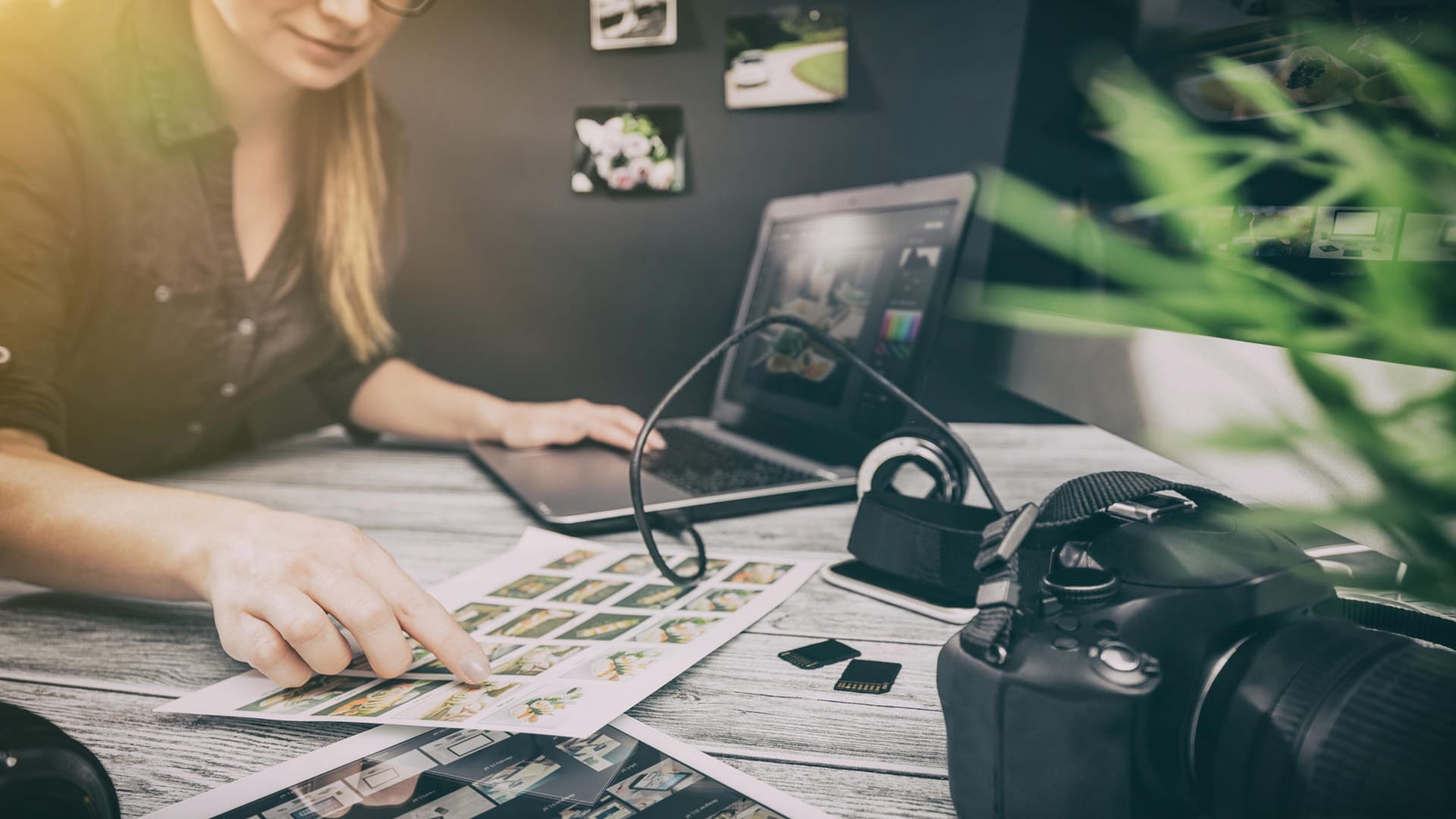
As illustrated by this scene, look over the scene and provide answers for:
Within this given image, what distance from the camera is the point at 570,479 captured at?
818 millimetres

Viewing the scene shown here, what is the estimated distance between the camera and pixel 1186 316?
8.6 inches

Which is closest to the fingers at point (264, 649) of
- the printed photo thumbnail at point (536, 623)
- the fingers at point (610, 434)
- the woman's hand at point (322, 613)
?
the woman's hand at point (322, 613)

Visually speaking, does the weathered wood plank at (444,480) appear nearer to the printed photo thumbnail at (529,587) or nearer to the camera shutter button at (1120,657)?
the printed photo thumbnail at (529,587)

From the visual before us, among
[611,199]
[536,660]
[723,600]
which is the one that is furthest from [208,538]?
[611,199]

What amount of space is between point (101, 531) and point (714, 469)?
501mm

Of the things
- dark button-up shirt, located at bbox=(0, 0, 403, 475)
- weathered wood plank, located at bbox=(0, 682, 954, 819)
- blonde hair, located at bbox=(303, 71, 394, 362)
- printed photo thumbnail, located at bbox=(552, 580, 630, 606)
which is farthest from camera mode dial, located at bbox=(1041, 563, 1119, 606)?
blonde hair, located at bbox=(303, 71, 394, 362)

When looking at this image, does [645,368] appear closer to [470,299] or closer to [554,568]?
[470,299]

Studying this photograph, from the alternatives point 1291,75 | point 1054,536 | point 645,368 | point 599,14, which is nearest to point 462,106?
point 599,14

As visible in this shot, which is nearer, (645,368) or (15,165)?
(15,165)

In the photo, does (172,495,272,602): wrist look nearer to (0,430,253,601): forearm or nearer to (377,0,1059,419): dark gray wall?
(0,430,253,601): forearm

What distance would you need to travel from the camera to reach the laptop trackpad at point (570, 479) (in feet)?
2.37

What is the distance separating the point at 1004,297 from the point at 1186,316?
0.17 feet

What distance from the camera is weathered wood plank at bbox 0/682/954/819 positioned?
34 centimetres

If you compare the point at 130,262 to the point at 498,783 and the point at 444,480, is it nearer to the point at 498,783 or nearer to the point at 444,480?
the point at 444,480
